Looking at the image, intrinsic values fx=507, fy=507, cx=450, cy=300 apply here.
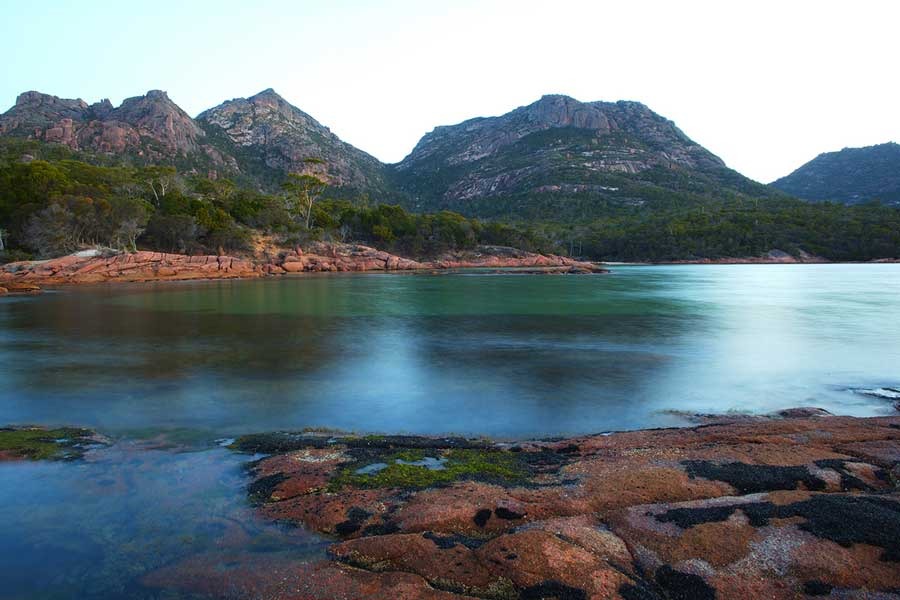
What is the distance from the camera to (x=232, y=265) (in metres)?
61.5

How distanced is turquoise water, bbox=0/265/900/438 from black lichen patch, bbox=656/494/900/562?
496 centimetres

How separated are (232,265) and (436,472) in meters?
60.7

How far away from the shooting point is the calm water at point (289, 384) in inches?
227

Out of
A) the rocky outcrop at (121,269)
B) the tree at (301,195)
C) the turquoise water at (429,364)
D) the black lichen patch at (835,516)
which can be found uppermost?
the tree at (301,195)

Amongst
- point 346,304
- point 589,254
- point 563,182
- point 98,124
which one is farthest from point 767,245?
point 98,124

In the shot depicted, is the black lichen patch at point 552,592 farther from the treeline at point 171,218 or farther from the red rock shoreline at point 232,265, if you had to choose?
the treeline at point 171,218

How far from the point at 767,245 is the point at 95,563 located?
121 m

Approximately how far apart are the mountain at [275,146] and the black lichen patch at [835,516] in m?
151

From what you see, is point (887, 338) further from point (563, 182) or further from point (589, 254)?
point (563, 182)

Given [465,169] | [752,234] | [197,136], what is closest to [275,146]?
[197,136]

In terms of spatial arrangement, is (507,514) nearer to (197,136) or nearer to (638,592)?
(638,592)

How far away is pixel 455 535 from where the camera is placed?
517cm

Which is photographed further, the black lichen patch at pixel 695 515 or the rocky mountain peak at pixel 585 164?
the rocky mountain peak at pixel 585 164

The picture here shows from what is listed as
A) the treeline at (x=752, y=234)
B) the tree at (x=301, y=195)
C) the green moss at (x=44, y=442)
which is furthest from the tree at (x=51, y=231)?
the treeline at (x=752, y=234)
